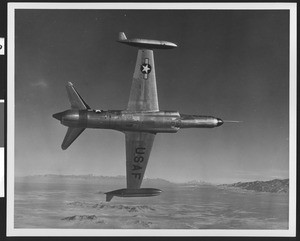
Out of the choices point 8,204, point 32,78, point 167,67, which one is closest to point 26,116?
point 32,78

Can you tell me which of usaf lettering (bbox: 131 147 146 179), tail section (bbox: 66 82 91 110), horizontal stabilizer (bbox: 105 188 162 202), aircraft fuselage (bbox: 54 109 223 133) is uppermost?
tail section (bbox: 66 82 91 110)

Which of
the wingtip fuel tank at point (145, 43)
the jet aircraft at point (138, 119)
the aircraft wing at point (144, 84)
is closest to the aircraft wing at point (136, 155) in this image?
the jet aircraft at point (138, 119)

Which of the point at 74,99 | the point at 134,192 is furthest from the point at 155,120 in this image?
the point at 74,99

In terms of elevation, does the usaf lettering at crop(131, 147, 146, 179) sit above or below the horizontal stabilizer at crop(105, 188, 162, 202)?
above

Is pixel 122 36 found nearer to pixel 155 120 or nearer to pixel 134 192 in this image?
pixel 155 120

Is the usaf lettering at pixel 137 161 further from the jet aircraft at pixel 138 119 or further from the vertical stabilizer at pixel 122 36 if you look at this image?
the vertical stabilizer at pixel 122 36

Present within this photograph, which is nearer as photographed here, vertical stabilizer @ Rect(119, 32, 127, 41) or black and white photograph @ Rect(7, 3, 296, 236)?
vertical stabilizer @ Rect(119, 32, 127, 41)

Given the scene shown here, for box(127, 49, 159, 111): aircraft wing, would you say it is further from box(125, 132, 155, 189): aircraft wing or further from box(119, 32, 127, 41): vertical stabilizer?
box(125, 132, 155, 189): aircraft wing

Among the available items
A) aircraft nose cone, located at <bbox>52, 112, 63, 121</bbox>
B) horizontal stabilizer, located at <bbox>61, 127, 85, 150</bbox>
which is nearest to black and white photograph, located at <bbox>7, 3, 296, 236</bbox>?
horizontal stabilizer, located at <bbox>61, 127, 85, 150</bbox>
